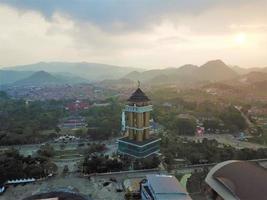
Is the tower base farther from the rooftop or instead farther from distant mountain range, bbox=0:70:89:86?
distant mountain range, bbox=0:70:89:86

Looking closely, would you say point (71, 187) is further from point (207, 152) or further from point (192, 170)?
point (207, 152)

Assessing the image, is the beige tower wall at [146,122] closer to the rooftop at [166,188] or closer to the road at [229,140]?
the rooftop at [166,188]

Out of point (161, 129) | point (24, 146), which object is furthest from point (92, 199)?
point (161, 129)

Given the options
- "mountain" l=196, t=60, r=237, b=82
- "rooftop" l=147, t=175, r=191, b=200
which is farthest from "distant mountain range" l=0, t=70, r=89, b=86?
"rooftop" l=147, t=175, r=191, b=200

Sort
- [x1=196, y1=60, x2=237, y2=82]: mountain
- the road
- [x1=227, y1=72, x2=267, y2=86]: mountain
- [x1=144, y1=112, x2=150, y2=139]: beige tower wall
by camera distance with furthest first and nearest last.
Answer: [x1=196, y1=60, x2=237, y2=82]: mountain
[x1=227, y1=72, x2=267, y2=86]: mountain
the road
[x1=144, y1=112, x2=150, y2=139]: beige tower wall

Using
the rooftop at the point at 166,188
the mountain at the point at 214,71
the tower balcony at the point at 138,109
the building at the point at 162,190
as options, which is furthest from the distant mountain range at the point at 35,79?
the rooftop at the point at 166,188

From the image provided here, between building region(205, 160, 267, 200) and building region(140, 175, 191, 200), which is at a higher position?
building region(205, 160, 267, 200)

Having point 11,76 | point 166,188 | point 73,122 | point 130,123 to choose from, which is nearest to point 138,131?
point 130,123

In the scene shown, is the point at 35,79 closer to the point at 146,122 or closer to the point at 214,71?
the point at 214,71
